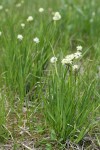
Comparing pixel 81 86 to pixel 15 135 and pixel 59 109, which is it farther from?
pixel 15 135

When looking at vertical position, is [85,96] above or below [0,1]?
below

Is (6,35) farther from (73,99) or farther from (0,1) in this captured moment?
(0,1)

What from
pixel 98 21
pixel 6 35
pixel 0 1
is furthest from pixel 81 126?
pixel 0 1

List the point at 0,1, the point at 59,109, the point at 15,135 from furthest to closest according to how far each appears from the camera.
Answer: the point at 0,1 → the point at 15,135 → the point at 59,109

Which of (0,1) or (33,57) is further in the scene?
(0,1)

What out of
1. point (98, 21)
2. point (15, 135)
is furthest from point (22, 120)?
point (98, 21)

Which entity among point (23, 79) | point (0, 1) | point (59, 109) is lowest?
point (59, 109)

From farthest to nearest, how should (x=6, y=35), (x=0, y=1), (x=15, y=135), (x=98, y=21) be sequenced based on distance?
(x=0, y=1)
(x=98, y=21)
(x=6, y=35)
(x=15, y=135)

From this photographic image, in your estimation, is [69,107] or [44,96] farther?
[44,96]

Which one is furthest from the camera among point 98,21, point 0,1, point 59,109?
point 0,1
